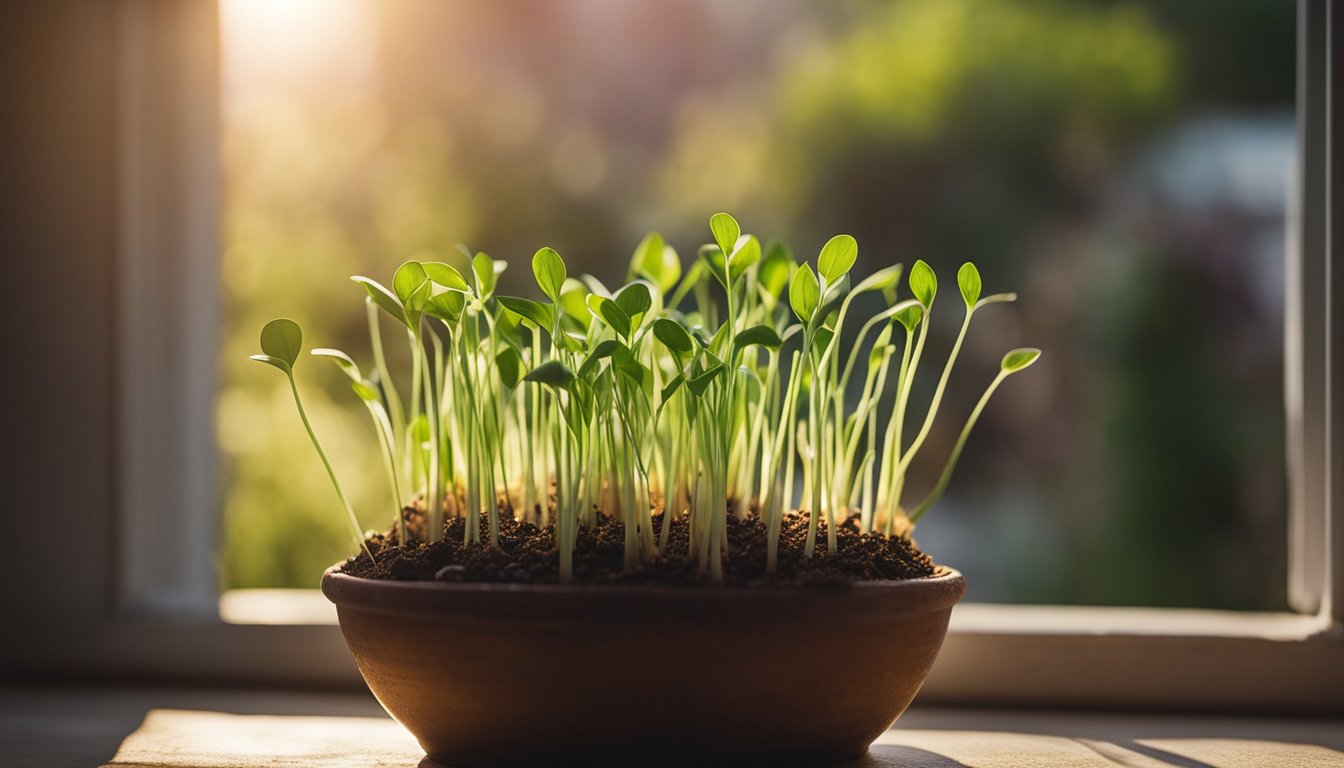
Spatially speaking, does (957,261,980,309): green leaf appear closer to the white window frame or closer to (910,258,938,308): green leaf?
(910,258,938,308): green leaf

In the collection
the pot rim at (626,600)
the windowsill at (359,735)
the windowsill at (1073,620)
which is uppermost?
the pot rim at (626,600)

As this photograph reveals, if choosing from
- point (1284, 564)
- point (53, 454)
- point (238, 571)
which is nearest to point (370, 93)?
point (238, 571)

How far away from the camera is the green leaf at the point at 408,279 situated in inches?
24.2

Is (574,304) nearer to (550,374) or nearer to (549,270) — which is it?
(549,270)

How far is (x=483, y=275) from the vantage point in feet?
2.24

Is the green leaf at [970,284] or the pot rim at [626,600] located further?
the green leaf at [970,284]

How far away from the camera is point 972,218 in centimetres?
229

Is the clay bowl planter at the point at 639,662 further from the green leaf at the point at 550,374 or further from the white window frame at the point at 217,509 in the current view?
the white window frame at the point at 217,509

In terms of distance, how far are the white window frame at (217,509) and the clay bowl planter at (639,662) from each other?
38 centimetres

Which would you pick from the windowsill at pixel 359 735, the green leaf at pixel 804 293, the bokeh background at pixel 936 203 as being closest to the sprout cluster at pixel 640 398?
the green leaf at pixel 804 293

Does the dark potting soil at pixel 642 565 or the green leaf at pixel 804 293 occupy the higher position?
the green leaf at pixel 804 293

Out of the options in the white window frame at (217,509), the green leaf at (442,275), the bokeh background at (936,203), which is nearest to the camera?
the green leaf at (442,275)

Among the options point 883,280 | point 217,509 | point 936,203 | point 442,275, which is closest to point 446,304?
point 442,275

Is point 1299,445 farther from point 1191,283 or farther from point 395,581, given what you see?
point 1191,283
